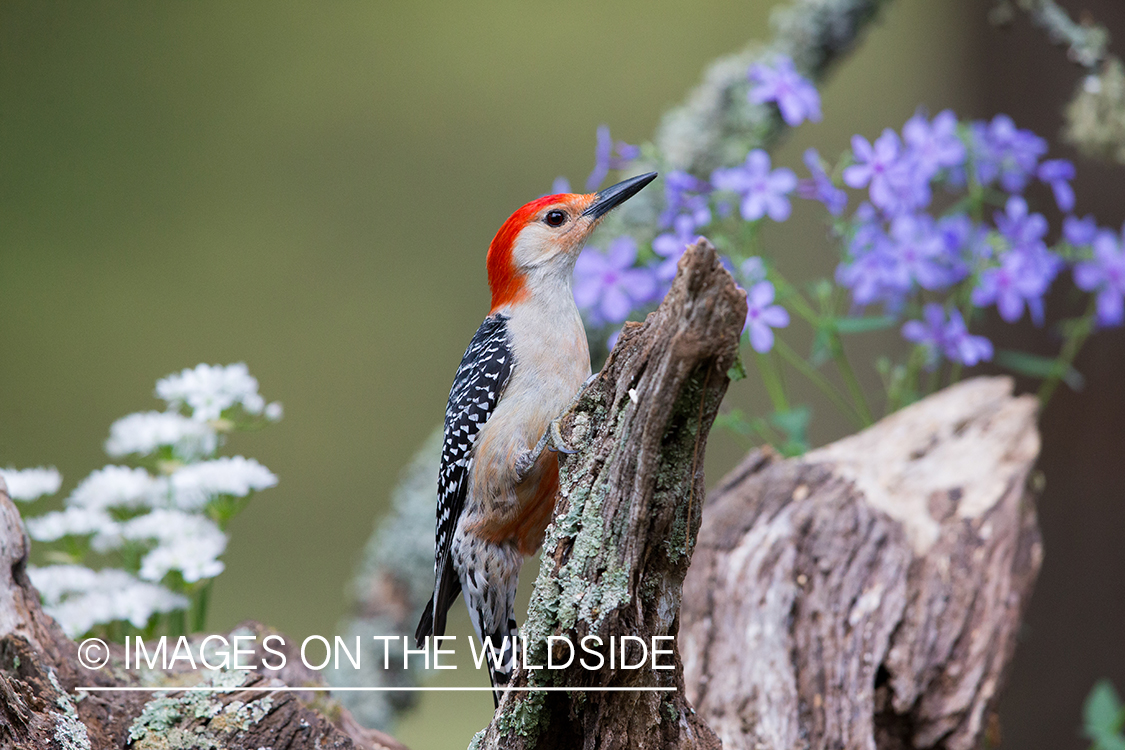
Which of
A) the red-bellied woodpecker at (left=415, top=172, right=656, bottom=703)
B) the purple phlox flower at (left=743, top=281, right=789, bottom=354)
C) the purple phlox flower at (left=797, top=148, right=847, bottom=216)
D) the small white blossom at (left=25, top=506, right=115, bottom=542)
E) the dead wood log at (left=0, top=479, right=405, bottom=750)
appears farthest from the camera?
the purple phlox flower at (left=797, top=148, right=847, bottom=216)

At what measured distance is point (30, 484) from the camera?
1144mm

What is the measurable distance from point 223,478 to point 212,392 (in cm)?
13

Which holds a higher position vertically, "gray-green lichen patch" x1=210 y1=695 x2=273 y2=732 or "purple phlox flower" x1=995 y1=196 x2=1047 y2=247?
"purple phlox flower" x1=995 y1=196 x2=1047 y2=247

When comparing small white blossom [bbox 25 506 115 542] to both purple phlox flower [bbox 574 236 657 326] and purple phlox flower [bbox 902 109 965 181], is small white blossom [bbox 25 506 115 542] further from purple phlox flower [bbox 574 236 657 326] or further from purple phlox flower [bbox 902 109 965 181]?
purple phlox flower [bbox 902 109 965 181]

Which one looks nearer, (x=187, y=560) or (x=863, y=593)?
(x=187, y=560)

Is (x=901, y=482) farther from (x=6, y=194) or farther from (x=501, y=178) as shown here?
(x=6, y=194)

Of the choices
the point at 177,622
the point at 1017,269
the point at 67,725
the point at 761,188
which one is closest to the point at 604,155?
the point at 761,188

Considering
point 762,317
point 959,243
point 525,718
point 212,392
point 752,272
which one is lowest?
point 525,718

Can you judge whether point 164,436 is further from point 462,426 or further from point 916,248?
point 916,248

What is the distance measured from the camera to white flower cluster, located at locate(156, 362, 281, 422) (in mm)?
1178

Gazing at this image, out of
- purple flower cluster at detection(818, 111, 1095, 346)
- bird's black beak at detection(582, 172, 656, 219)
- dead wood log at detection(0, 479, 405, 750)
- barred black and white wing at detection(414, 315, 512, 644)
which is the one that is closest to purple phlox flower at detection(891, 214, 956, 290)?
purple flower cluster at detection(818, 111, 1095, 346)

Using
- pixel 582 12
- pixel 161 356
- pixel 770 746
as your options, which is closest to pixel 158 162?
pixel 161 356

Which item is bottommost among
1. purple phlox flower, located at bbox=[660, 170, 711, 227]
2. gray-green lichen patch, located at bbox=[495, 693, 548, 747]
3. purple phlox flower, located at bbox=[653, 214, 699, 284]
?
gray-green lichen patch, located at bbox=[495, 693, 548, 747]

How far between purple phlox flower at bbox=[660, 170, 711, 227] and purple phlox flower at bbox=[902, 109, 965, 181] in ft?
1.15
